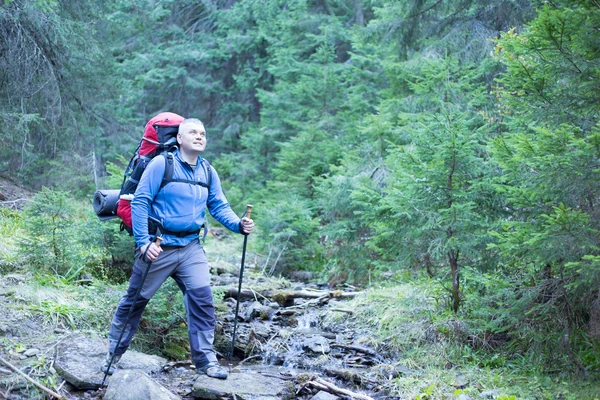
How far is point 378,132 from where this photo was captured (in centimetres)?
1199

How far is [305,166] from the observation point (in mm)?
16031

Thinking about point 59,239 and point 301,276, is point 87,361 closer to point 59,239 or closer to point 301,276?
point 59,239

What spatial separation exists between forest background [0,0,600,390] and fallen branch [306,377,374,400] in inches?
58.6

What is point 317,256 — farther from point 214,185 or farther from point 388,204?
point 214,185

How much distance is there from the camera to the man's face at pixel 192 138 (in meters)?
5.10

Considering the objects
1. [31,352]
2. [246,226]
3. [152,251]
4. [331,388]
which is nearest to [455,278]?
[331,388]

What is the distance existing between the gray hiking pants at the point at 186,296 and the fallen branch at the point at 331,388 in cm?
103

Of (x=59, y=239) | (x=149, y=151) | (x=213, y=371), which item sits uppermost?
(x=149, y=151)

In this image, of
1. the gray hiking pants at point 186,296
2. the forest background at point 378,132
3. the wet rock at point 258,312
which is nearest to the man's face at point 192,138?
the gray hiking pants at point 186,296

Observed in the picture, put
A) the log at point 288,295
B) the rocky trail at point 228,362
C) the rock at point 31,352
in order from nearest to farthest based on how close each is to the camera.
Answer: the rocky trail at point 228,362 < the rock at point 31,352 < the log at point 288,295

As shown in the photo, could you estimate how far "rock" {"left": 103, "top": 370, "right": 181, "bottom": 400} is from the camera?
445cm

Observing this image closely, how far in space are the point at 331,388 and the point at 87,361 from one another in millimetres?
2314

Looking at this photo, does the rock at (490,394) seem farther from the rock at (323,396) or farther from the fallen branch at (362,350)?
the fallen branch at (362,350)

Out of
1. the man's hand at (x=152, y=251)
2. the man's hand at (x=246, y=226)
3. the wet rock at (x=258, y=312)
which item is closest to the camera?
the man's hand at (x=152, y=251)
